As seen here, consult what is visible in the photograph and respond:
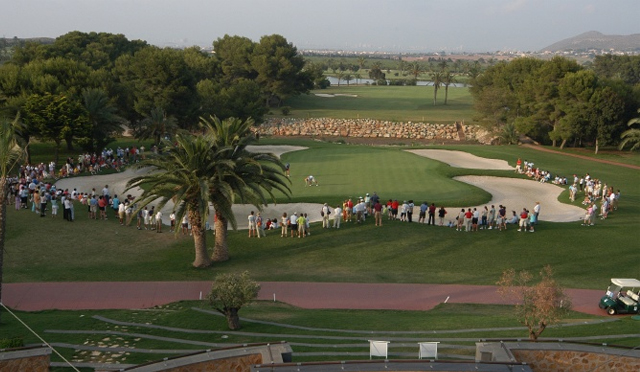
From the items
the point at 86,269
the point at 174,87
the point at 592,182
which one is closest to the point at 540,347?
the point at 86,269

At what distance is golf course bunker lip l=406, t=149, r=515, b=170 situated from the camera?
1933 inches

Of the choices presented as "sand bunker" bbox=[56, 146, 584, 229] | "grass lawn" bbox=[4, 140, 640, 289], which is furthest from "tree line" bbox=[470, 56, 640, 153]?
"grass lawn" bbox=[4, 140, 640, 289]

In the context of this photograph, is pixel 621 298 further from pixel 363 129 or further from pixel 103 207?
pixel 363 129

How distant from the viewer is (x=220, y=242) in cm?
2656

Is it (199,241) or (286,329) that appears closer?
(286,329)

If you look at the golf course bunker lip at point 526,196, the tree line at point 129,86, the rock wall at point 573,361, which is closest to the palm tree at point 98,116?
the tree line at point 129,86

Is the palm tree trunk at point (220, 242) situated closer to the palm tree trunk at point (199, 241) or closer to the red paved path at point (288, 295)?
the palm tree trunk at point (199, 241)

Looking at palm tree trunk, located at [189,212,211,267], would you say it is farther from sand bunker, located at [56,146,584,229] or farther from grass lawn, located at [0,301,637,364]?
grass lawn, located at [0,301,637,364]

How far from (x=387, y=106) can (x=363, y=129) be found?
2552cm

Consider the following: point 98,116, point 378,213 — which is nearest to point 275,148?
point 98,116

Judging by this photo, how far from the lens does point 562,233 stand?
2986 centimetres

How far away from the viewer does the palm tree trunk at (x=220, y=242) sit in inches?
1037

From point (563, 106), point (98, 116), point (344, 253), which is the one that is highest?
point (563, 106)

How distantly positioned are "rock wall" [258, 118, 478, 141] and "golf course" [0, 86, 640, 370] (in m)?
36.6
